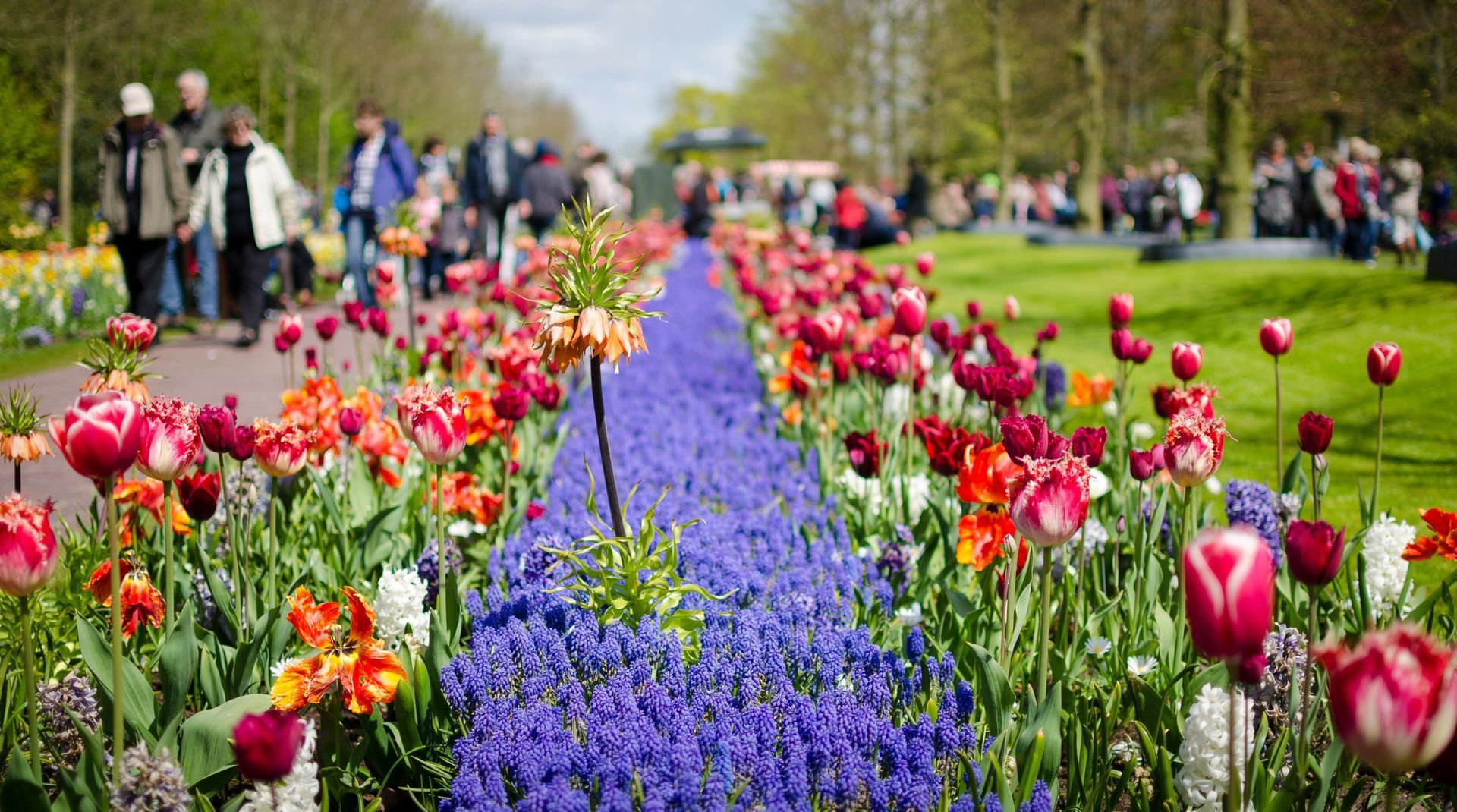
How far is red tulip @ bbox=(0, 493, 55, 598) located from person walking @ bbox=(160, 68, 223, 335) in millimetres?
7237

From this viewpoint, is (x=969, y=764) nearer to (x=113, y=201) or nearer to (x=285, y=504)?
(x=285, y=504)

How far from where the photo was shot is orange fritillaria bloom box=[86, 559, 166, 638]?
2471 millimetres

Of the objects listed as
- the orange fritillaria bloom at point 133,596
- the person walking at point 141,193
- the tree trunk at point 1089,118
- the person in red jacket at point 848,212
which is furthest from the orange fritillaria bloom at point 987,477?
the person in red jacket at point 848,212

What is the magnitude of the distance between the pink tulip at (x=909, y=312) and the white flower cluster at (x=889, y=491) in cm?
49

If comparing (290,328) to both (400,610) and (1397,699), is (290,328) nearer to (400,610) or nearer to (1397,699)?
(400,610)

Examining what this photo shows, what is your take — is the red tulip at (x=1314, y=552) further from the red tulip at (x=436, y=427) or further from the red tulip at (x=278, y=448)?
the red tulip at (x=278, y=448)

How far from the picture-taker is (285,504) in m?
3.68

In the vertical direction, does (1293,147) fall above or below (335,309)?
above

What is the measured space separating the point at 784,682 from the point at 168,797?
113 cm

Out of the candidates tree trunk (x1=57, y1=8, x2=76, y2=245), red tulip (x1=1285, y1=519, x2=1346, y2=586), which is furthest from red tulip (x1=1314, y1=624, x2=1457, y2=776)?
tree trunk (x1=57, y1=8, x2=76, y2=245)

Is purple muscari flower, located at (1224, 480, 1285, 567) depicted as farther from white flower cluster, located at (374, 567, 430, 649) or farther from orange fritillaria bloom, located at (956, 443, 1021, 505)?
white flower cluster, located at (374, 567, 430, 649)

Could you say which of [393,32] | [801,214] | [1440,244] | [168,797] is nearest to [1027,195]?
[801,214]

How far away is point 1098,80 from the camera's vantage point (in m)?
19.5

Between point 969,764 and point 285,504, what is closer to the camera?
point 969,764
